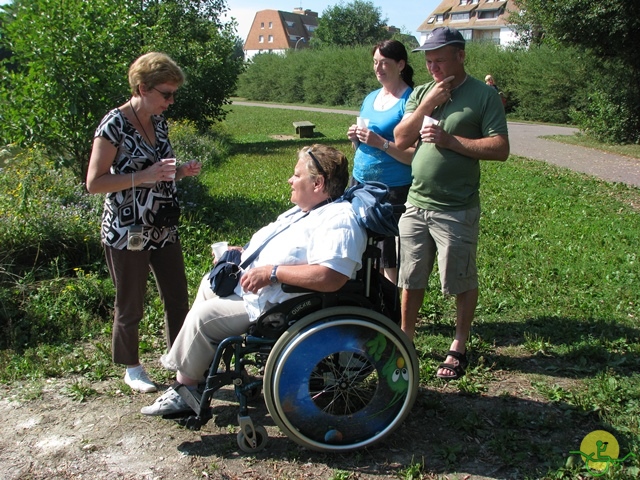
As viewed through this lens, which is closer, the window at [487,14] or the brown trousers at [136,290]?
the brown trousers at [136,290]

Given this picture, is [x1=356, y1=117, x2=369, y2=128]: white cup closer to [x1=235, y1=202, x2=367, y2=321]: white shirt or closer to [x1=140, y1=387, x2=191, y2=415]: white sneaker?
[x1=235, y1=202, x2=367, y2=321]: white shirt

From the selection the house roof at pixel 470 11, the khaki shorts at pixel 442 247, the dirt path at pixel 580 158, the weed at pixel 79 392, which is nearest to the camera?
the weed at pixel 79 392

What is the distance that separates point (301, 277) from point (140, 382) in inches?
51.6

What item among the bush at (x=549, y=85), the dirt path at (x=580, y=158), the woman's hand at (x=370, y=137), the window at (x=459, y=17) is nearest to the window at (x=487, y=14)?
the window at (x=459, y=17)

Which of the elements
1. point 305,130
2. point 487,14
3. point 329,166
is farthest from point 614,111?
point 487,14

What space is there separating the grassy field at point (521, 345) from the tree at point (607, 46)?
7222mm

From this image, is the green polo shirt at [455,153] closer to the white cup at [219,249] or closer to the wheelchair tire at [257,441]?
the white cup at [219,249]

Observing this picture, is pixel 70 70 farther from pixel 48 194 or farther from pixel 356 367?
pixel 356 367

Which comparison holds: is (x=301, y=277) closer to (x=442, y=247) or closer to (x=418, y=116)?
(x=442, y=247)

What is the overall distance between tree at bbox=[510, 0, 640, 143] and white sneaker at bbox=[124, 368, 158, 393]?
13384 millimetres

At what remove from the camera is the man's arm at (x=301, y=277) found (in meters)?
2.82

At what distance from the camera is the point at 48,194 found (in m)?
6.31

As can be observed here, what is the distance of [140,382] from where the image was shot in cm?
354

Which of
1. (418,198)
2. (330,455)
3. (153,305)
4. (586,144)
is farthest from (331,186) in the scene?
(586,144)
